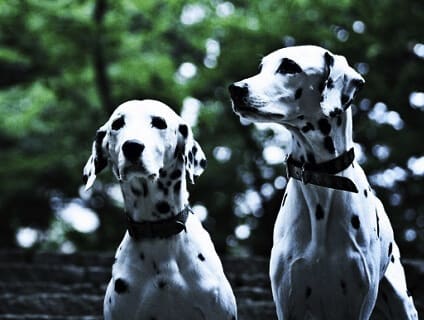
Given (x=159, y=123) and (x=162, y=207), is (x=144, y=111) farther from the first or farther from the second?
(x=162, y=207)

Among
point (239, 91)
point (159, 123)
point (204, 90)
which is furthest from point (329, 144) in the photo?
point (204, 90)

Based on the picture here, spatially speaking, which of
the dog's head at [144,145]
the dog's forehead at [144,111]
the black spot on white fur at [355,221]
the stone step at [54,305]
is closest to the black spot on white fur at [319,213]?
the black spot on white fur at [355,221]

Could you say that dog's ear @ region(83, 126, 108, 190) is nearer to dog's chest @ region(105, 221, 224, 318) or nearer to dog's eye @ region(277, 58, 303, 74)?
dog's chest @ region(105, 221, 224, 318)

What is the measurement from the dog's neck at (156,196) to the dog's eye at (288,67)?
23.6 inches

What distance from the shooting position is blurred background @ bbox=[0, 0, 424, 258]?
8805 millimetres

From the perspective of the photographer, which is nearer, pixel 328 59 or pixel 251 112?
pixel 251 112

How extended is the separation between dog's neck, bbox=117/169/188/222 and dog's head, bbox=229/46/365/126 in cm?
43

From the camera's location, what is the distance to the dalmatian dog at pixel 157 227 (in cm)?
348

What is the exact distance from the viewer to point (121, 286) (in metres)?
3.54

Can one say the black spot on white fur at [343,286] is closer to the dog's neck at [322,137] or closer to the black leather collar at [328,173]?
the black leather collar at [328,173]

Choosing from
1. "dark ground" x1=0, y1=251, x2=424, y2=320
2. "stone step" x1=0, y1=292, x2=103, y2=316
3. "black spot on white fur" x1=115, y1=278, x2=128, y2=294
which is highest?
"black spot on white fur" x1=115, y1=278, x2=128, y2=294

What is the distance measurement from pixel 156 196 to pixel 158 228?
0.13 meters

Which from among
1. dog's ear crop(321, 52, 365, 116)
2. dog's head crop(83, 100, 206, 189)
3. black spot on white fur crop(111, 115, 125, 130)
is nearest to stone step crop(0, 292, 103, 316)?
dog's head crop(83, 100, 206, 189)

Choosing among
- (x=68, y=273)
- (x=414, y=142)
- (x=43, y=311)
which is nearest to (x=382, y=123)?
(x=414, y=142)
